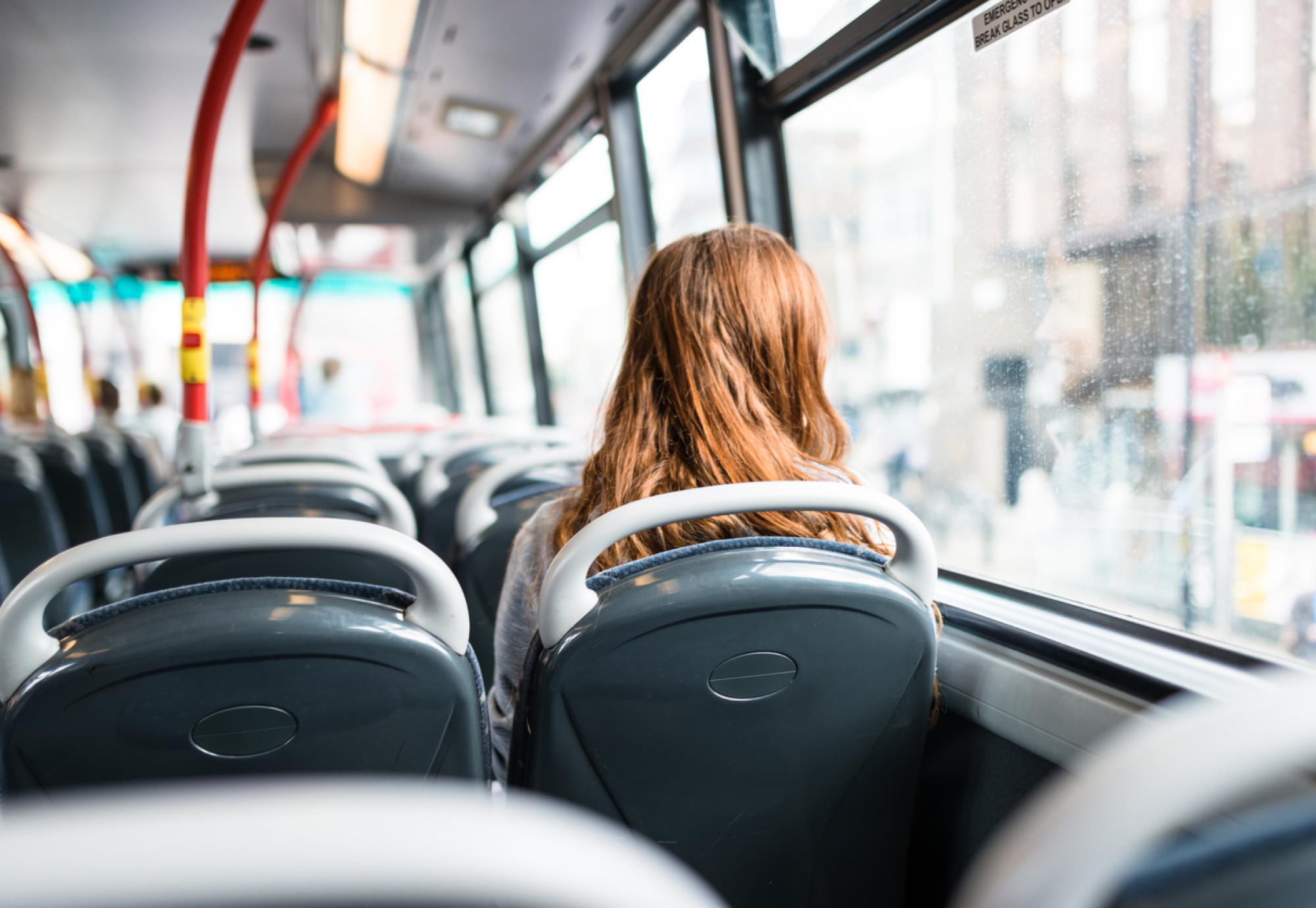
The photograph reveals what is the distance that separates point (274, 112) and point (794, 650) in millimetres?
5361

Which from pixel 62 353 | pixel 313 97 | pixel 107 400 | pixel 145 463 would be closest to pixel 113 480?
pixel 145 463

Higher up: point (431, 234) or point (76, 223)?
point (76, 223)

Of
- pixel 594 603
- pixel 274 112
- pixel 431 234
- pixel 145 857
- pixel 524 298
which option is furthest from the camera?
pixel 431 234

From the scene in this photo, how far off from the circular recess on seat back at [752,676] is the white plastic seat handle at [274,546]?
257 mm

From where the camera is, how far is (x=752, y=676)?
2.98ft

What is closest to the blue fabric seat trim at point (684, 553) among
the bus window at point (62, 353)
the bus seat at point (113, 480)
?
the bus seat at point (113, 480)

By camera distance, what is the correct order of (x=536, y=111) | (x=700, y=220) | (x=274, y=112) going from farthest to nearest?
(x=274, y=112) → (x=536, y=111) → (x=700, y=220)

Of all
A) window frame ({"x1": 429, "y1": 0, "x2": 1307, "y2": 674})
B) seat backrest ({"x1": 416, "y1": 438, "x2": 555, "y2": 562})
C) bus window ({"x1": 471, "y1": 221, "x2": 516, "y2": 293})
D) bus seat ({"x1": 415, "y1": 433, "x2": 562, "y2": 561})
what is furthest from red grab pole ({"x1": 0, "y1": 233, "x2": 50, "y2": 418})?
seat backrest ({"x1": 416, "y1": 438, "x2": 555, "y2": 562})

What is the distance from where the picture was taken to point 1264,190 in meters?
1.33

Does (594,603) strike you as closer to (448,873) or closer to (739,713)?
(739,713)

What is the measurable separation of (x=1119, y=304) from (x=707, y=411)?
84cm

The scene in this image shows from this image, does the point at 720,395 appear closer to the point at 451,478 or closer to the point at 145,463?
the point at 451,478

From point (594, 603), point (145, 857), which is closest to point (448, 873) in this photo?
point (145, 857)

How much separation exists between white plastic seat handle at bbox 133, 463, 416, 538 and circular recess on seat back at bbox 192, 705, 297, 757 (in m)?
1.00
